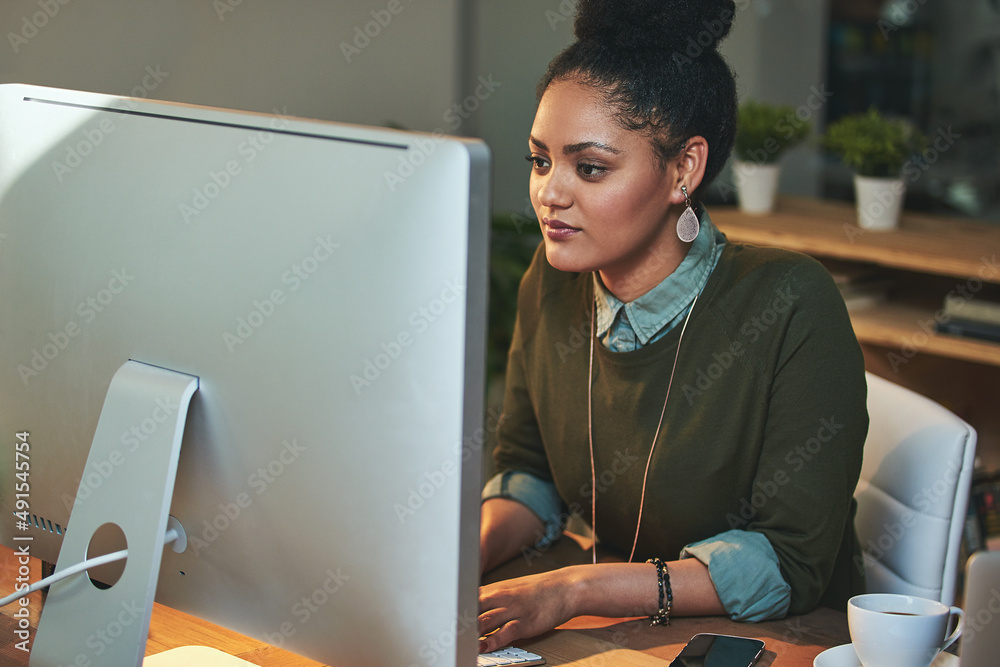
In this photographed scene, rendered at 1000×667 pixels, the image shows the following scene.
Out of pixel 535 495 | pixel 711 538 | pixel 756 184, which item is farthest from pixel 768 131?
pixel 711 538

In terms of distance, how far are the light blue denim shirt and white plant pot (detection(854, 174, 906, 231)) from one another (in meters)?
1.42

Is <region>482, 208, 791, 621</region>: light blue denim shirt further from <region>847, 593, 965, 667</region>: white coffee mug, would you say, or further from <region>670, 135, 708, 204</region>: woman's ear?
<region>847, 593, 965, 667</region>: white coffee mug

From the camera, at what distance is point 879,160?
2.56 meters

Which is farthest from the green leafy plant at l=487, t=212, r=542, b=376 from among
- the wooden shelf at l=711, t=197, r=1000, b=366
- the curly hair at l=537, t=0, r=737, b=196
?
the curly hair at l=537, t=0, r=737, b=196

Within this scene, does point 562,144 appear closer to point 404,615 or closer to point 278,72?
point 404,615

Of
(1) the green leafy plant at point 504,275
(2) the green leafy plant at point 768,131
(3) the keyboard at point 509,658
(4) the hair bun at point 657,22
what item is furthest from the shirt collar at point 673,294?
(2) the green leafy plant at point 768,131

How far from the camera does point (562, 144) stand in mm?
1171

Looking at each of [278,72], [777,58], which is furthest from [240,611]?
[777,58]

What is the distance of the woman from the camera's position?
1.14 metres

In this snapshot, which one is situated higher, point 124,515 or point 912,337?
point 912,337

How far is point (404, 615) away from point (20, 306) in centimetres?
48

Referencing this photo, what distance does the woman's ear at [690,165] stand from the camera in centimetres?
123

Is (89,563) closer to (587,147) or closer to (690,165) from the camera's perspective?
(587,147)

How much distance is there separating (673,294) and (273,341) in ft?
2.16
